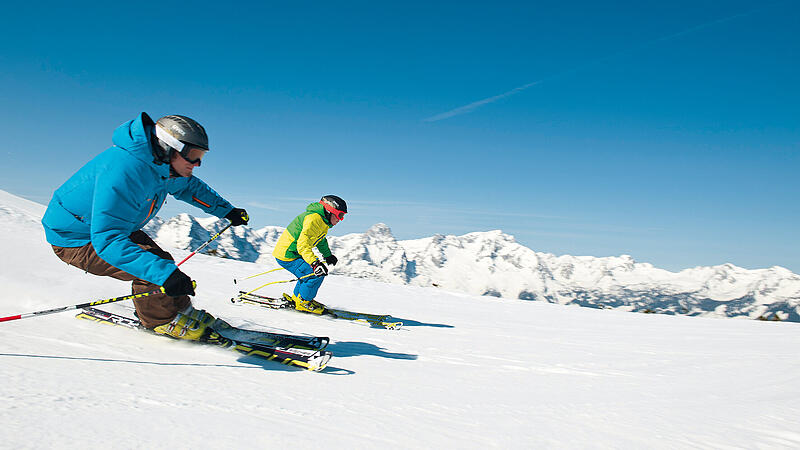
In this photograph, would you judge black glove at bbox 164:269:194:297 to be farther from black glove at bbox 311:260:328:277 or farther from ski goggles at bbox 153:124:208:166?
black glove at bbox 311:260:328:277

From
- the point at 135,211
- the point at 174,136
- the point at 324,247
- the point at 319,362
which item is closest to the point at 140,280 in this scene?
the point at 135,211

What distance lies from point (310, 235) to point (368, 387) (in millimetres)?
5080

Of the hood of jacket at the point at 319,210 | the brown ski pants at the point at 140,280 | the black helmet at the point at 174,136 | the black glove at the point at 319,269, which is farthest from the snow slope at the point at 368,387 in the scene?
the hood of jacket at the point at 319,210

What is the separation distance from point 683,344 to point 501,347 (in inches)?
132

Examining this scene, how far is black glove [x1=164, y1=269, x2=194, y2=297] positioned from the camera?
3.35 m

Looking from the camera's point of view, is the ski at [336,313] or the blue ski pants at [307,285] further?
the blue ski pants at [307,285]

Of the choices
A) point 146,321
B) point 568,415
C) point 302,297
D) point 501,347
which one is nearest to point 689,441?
point 568,415

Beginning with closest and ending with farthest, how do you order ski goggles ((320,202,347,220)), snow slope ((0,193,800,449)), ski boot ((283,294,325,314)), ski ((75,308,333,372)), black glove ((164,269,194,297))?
snow slope ((0,193,800,449)) → black glove ((164,269,194,297)) → ski ((75,308,333,372)) → ski boot ((283,294,325,314)) → ski goggles ((320,202,347,220))

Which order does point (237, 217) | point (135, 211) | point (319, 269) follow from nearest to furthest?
1. point (135, 211)
2. point (237, 217)
3. point (319, 269)

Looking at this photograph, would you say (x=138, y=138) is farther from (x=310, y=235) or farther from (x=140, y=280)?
(x=310, y=235)

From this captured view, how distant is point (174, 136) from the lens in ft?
12.4

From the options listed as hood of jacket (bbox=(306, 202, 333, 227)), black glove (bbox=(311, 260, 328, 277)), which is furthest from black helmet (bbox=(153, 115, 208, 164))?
hood of jacket (bbox=(306, 202, 333, 227))

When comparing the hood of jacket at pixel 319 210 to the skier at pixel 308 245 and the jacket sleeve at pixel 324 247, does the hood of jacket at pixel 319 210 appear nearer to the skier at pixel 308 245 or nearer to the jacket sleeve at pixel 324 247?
the skier at pixel 308 245

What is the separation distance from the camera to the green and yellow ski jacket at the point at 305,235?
8008 mm
